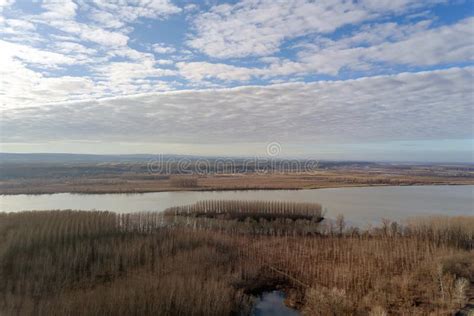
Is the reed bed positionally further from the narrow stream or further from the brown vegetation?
the narrow stream

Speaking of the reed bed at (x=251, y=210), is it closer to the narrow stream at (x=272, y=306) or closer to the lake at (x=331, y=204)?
the lake at (x=331, y=204)

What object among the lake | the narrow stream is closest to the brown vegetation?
the narrow stream

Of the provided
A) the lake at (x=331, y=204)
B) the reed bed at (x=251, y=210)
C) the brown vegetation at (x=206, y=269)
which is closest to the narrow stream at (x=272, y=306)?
the brown vegetation at (x=206, y=269)

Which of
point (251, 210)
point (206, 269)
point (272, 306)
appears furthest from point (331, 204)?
point (272, 306)

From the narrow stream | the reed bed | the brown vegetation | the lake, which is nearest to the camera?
the brown vegetation

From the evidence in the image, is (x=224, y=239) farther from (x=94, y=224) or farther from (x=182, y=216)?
(x=182, y=216)

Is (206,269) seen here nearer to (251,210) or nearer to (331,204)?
(251,210)
